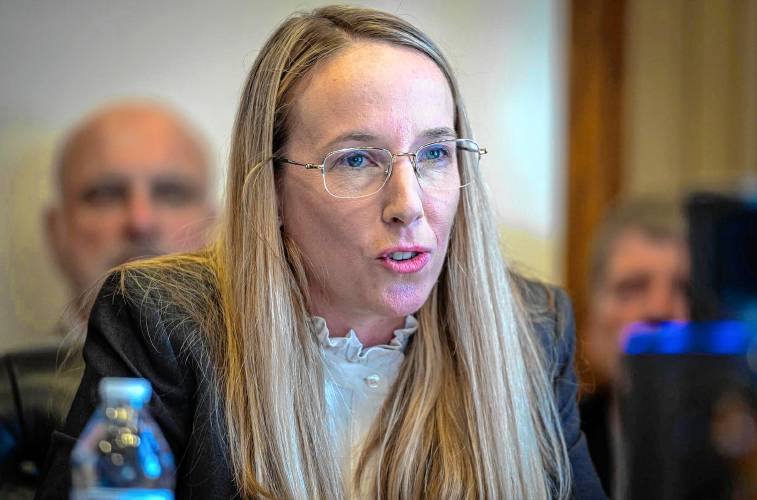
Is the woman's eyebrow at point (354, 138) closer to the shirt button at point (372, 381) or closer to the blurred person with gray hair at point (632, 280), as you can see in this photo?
the shirt button at point (372, 381)

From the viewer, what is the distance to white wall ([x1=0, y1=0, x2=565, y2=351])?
9.34ft

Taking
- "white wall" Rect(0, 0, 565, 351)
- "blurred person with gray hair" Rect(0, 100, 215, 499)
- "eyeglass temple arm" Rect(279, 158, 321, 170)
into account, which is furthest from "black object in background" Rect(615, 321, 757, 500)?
"blurred person with gray hair" Rect(0, 100, 215, 499)

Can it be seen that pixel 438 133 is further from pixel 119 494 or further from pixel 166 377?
pixel 119 494

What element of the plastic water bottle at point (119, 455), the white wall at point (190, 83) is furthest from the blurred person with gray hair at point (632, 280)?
the plastic water bottle at point (119, 455)

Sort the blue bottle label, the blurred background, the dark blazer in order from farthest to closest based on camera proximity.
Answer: the blurred background, the dark blazer, the blue bottle label

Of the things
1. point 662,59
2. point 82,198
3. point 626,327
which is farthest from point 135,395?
point 662,59

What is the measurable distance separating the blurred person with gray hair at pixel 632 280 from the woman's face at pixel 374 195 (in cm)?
116

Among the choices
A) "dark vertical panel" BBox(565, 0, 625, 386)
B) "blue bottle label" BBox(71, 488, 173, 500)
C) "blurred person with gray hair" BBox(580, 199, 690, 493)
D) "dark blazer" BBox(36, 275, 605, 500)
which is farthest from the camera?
"dark vertical panel" BBox(565, 0, 625, 386)

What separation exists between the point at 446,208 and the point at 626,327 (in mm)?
1220

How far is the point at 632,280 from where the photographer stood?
267cm

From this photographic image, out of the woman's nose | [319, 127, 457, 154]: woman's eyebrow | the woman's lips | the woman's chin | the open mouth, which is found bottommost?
the woman's chin

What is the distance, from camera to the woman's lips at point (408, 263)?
4.93 feet

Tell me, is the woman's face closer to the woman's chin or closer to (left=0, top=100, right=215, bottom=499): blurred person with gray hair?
the woman's chin

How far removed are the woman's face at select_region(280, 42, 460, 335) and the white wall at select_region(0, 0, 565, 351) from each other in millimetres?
1140
